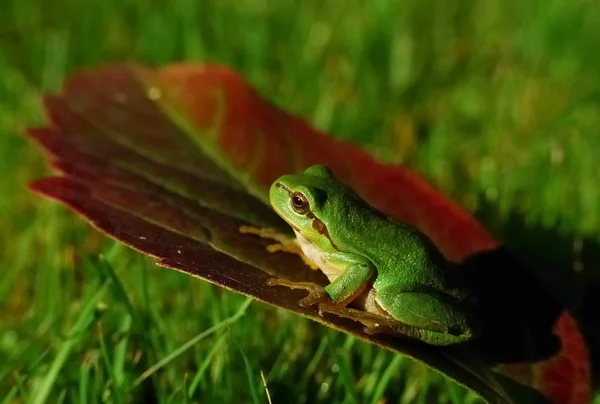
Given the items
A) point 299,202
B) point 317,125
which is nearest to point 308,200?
point 299,202

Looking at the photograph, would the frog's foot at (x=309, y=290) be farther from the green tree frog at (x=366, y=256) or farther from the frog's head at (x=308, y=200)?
the frog's head at (x=308, y=200)

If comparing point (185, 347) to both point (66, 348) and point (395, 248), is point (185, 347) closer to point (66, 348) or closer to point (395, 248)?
point (66, 348)

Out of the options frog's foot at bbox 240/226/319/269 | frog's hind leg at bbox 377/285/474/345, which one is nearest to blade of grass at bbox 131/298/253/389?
frog's foot at bbox 240/226/319/269

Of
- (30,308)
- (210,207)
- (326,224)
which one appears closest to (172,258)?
(210,207)

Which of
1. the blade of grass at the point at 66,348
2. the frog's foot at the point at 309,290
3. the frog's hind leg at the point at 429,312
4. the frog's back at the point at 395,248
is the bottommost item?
the blade of grass at the point at 66,348

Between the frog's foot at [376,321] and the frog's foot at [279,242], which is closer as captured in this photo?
the frog's foot at [376,321]

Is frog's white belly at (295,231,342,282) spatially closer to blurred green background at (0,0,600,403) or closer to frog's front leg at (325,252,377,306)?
frog's front leg at (325,252,377,306)

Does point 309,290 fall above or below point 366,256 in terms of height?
below

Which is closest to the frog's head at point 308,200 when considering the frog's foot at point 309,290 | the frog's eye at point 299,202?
the frog's eye at point 299,202
